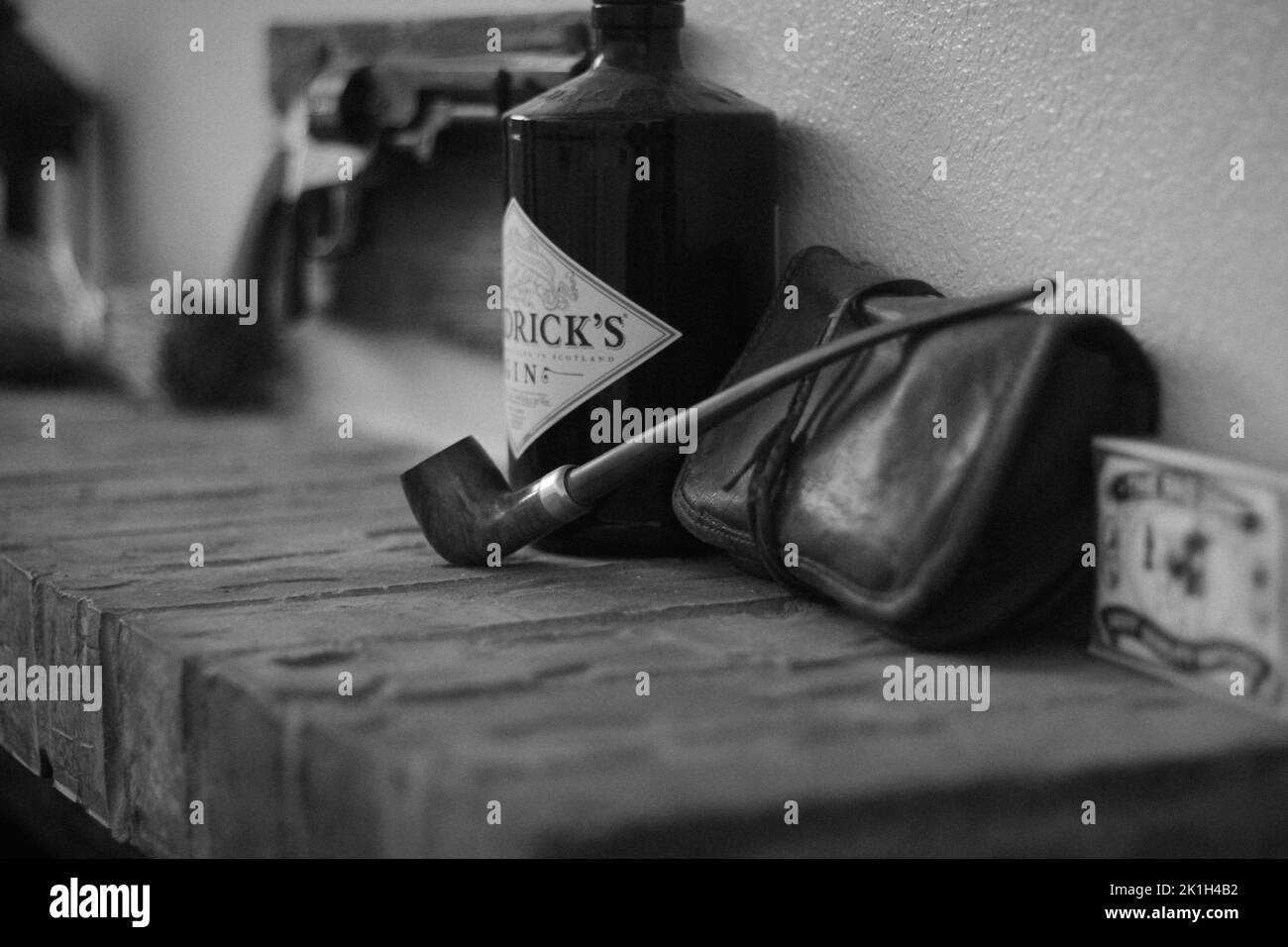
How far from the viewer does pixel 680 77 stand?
1.08 meters

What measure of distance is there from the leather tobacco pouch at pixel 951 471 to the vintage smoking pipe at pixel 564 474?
0.04ft

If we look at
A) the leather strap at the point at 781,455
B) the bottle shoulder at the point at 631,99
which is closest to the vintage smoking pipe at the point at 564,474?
the leather strap at the point at 781,455

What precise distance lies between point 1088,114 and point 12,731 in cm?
76

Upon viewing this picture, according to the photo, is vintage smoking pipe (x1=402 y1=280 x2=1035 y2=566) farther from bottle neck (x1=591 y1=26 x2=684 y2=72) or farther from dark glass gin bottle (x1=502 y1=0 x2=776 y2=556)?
bottle neck (x1=591 y1=26 x2=684 y2=72)

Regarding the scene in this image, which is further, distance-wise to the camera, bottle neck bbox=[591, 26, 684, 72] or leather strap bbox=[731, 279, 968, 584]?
bottle neck bbox=[591, 26, 684, 72]

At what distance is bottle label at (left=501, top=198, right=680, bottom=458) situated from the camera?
Result: 1057mm

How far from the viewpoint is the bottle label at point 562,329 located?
1.06 meters

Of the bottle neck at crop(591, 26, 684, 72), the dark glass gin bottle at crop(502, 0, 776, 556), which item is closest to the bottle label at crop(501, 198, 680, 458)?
the dark glass gin bottle at crop(502, 0, 776, 556)

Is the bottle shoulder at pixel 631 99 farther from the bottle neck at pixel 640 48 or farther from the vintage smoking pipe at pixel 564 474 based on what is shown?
the vintage smoking pipe at pixel 564 474

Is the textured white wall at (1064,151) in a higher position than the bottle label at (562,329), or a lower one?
higher

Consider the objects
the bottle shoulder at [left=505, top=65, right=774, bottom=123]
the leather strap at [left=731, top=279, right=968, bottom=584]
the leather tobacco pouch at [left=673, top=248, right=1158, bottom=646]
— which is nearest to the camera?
the leather tobacco pouch at [left=673, top=248, right=1158, bottom=646]

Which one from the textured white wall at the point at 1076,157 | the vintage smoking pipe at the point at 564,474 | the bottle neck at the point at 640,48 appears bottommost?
the vintage smoking pipe at the point at 564,474

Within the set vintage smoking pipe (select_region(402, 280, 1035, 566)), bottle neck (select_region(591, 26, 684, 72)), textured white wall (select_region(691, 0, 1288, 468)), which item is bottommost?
vintage smoking pipe (select_region(402, 280, 1035, 566))
